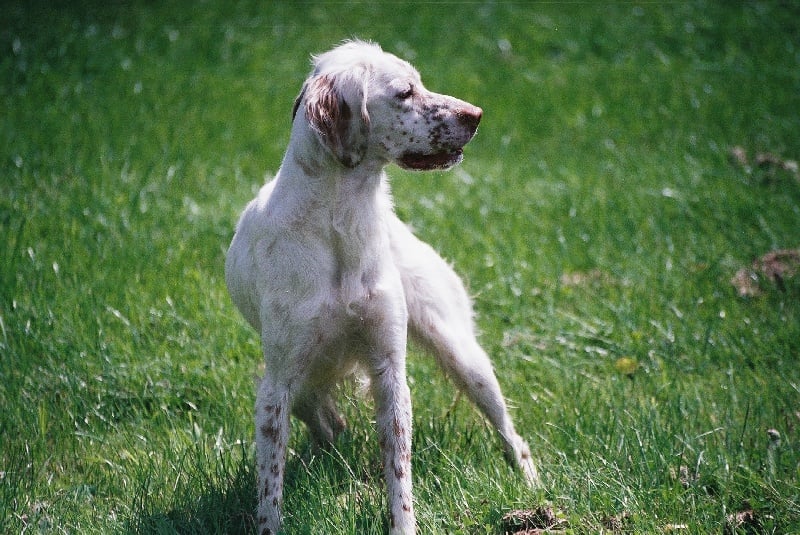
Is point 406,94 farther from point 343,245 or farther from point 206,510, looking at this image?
point 206,510

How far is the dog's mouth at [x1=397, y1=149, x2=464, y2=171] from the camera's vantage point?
2.95 m

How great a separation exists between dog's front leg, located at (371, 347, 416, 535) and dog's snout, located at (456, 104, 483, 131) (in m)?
0.80

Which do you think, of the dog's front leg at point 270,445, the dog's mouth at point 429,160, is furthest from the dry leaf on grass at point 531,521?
the dog's mouth at point 429,160

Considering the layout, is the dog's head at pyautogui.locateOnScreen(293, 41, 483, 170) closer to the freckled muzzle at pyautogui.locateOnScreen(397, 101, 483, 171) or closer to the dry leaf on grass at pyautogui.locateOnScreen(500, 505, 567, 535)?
the freckled muzzle at pyautogui.locateOnScreen(397, 101, 483, 171)

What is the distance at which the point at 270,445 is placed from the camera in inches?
118

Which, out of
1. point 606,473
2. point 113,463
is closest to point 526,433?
point 606,473

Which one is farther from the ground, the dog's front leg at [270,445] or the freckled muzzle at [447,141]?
the freckled muzzle at [447,141]

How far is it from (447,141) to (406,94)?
20 centimetres

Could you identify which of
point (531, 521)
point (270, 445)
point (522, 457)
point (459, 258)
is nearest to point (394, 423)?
point (270, 445)

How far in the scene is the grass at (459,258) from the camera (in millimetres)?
3154

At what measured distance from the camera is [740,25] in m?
9.05

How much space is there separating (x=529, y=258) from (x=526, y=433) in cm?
182

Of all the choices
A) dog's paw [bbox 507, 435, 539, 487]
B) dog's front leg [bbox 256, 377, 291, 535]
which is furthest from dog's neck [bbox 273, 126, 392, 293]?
dog's paw [bbox 507, 435, 539, 487]

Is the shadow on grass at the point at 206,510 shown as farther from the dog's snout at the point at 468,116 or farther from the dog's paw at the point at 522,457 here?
the dog's snout at the point at 468,116
